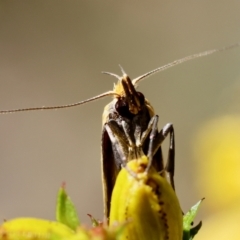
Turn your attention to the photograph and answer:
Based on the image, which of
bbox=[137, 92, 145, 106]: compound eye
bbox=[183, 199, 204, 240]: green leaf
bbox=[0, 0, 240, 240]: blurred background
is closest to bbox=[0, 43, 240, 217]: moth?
bbox=[137, 92, 145, 106]: compound eye

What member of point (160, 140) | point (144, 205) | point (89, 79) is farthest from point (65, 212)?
point (89, 79)

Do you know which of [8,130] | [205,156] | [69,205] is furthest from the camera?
[8,130]

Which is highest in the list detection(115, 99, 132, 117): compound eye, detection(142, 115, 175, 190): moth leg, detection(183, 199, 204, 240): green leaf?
detection(115, 99, 132, 117): compound eye

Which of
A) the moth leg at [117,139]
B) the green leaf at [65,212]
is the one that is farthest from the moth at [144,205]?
the moth leg at [117,139]

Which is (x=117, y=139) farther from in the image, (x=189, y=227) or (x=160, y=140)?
(x=189, y=227)

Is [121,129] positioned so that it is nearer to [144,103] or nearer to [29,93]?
[144,103]

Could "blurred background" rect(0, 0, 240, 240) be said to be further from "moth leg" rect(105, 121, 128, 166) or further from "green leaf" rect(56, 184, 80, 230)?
"green leaf" rect(56, 184, 80, 230)

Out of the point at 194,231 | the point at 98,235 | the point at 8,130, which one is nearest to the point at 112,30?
the point at 8,130

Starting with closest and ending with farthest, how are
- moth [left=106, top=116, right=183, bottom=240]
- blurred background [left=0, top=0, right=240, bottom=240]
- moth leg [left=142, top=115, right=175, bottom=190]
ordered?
moth [left=106, top=116, right=183, bottom=240] → moth leg [left=142, top=115, right=175, bottom=190] → blurred background [left=0, top=0, right=240, bottom=240]
